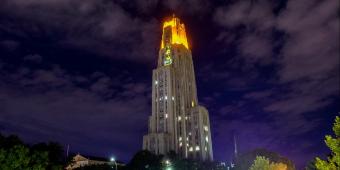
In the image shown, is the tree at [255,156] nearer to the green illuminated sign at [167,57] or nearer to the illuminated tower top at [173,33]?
the green illuminated sign at [167,57]

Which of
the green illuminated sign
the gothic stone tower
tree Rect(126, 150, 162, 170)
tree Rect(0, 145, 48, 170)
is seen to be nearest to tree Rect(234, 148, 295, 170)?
the gothic stone tower

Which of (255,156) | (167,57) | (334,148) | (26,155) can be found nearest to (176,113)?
(167,57)

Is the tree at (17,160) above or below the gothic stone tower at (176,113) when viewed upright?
below

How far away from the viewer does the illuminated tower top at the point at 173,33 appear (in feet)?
607

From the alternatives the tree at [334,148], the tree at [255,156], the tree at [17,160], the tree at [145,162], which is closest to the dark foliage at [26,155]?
the tree at [17,160]

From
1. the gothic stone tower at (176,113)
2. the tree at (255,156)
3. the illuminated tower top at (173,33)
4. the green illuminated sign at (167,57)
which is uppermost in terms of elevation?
the illuminated tower top at (173,33)

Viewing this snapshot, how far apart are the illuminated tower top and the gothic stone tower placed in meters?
2.23

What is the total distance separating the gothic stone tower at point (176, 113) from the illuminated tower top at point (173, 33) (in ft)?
7.33

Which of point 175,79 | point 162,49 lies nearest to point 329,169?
point 175,79

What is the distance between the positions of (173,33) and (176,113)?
171ft

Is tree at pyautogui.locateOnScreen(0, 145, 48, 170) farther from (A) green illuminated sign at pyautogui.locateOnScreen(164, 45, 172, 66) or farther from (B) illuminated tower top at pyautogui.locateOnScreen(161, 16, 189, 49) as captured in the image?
(B) illuminated tower top at pyautogui.locateOnScreen(161, 16, 189, 49)

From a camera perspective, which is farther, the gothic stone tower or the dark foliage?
the gothic stone tower

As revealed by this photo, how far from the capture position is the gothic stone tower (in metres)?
149

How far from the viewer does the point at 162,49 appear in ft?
590
